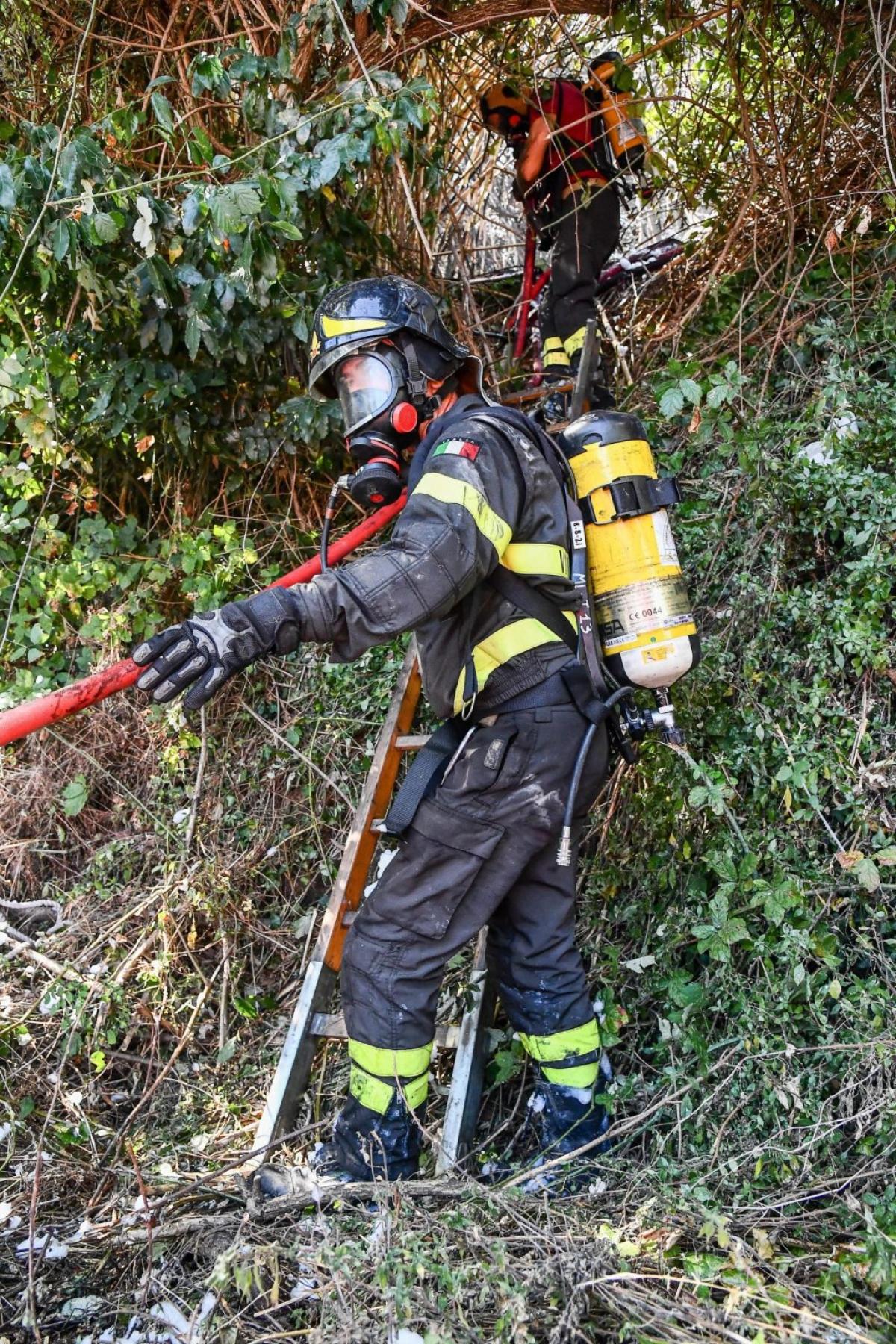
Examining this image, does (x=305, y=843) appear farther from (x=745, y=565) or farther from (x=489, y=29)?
(x=489, y=29)

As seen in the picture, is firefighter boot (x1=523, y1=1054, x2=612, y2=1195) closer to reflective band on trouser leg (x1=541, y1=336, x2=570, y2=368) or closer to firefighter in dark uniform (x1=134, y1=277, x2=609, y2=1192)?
firefighter in dark uniform (x1=134, y1=277, x2=609, y2=1192)

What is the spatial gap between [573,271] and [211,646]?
326cm

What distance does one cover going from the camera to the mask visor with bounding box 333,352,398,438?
279 centimetres

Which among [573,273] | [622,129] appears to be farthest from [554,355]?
[622,129]

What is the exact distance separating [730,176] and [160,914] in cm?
370

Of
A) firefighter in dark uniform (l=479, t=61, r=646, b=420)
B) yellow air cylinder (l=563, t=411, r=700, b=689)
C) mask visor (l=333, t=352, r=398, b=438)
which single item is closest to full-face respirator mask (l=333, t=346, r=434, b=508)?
mask visor (l=333, t=352, r=398, b=438)

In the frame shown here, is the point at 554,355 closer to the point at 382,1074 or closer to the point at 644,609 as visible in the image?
the point at 644,609

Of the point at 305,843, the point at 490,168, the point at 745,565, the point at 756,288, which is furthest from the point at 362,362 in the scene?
the point at 490,168

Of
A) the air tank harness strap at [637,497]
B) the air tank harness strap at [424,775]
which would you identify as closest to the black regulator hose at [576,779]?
the air tank harness strap at [424,775]

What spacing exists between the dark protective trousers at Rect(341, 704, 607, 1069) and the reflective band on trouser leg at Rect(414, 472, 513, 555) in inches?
19.9

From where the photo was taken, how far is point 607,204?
16.1 ft

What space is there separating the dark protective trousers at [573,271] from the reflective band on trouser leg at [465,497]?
234 cm

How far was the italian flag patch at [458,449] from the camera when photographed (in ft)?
8.30

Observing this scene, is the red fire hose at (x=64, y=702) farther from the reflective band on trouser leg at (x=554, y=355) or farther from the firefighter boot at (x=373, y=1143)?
the reflective band on trouser leg at (x=554, y=355)
